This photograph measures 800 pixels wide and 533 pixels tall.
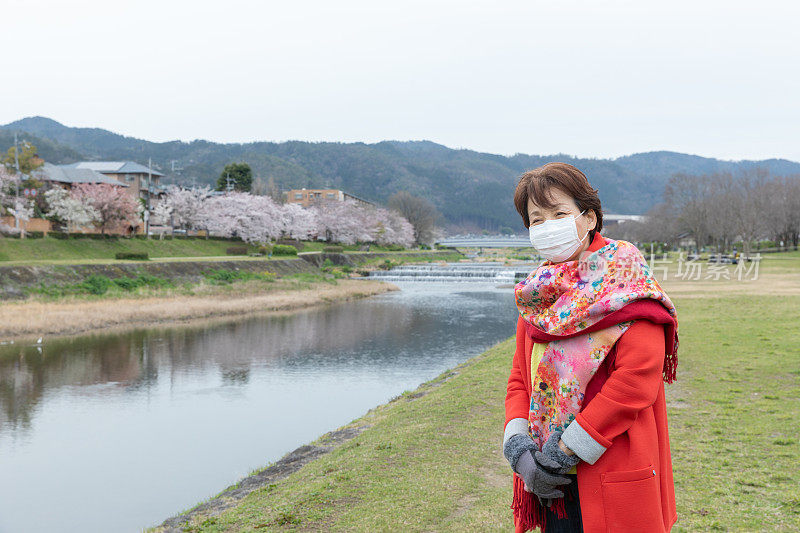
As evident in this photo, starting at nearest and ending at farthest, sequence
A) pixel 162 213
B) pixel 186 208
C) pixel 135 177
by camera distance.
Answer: pixel 162 213
pixel 186 208
pixel 135 177

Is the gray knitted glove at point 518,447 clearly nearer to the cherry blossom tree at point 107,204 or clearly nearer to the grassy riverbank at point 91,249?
the grassy riverbank at point 91,249

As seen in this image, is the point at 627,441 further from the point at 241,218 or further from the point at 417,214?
the point at 417,214

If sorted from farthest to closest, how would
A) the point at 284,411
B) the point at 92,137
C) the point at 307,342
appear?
the point at 92,137, the point at 307,342, the point at 284,411

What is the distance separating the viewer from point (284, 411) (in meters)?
11.2

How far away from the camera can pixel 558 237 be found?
2242 millimetres

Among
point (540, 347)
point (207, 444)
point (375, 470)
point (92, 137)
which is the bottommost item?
point (207, 444)

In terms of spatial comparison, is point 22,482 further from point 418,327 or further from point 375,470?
point 418,327

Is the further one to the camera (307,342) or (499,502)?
(307,342)

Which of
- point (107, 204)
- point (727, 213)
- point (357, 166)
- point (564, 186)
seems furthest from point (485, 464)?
point (357, 166)

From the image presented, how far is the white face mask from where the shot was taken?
87.7 inches

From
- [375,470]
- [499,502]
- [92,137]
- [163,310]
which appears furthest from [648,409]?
[92,137]

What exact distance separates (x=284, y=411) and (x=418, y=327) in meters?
11.0

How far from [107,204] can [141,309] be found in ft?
60.9

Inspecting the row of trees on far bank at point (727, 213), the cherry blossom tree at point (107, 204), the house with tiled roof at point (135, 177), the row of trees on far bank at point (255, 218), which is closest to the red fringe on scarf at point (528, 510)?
the cherry blossom tree at point (107, 204)
